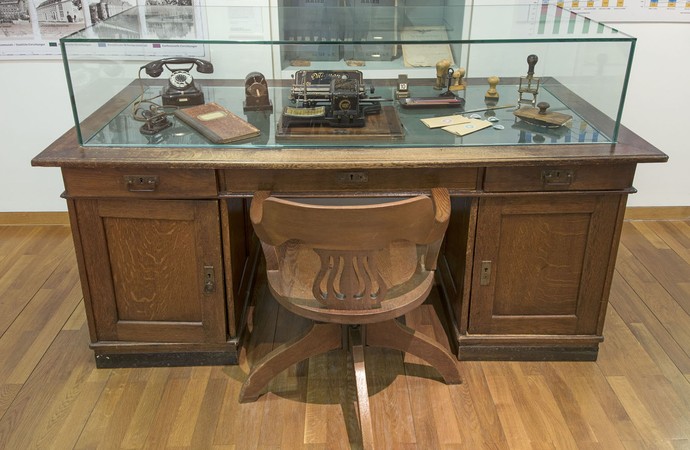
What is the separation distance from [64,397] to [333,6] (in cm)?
172

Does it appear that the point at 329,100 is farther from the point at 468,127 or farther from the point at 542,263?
the point at 542,263

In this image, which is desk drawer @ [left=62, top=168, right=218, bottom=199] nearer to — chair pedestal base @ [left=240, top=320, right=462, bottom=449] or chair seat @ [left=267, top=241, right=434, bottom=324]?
chair seat @ [left=267, top=241, right=434, bottom=324]

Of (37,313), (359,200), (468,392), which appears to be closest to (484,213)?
(359,200)

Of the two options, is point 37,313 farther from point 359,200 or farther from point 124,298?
point 359,200

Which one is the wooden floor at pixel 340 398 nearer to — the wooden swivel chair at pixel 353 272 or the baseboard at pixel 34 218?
the wooden swivel chair at pixel 353 272

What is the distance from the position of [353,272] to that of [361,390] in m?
0.45

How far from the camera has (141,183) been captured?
212 centimetres

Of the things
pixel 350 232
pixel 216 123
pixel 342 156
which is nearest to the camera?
pixel 350 232

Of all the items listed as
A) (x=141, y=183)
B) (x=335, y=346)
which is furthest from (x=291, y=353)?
(x=141, y=183)

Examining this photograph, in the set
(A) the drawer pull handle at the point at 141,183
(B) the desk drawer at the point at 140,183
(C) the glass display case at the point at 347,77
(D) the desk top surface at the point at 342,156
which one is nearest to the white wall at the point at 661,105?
(C) the glass display case at the point at 347,77

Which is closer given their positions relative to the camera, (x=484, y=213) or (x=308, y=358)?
(x=484, y=213)

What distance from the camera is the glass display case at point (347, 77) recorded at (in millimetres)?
2186

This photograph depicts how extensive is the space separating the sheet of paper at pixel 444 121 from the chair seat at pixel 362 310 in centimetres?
42

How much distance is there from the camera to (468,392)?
2352 millimetres
